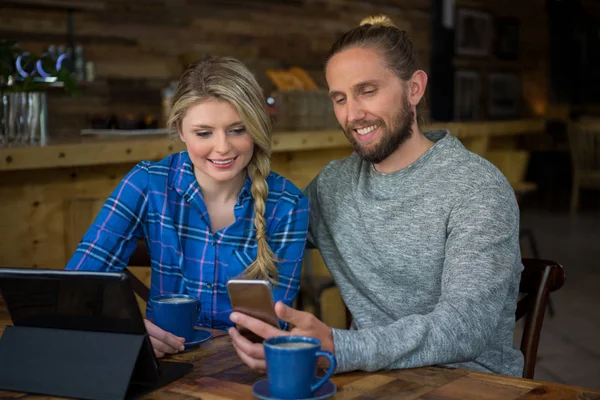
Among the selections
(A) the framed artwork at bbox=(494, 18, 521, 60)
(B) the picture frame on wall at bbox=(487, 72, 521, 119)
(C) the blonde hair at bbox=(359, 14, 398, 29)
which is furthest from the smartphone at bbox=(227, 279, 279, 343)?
(A) the framed artwork at bbox=(494, 18, 521, 60)

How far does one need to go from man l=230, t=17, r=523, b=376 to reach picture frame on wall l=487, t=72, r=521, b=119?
25.7ft

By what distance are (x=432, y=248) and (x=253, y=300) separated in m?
0.63

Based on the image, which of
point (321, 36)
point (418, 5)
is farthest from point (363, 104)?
point (418, 5)

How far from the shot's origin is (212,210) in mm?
1841

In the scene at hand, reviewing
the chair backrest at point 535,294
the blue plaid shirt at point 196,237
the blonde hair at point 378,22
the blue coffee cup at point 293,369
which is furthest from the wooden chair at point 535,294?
the blue coffee cup at point 293,369

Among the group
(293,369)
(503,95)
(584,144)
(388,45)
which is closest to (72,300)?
(293,369)

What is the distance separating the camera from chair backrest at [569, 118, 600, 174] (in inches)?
322

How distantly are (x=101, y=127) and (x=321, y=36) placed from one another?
3077 millimetres

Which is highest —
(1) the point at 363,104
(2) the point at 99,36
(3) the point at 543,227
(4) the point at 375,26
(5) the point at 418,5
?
(5) the point at 418,5

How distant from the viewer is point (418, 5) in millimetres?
7941

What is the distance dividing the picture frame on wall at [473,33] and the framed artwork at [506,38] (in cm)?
15

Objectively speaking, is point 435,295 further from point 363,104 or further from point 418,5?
point 418,5

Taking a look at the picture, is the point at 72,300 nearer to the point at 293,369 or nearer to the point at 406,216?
the point at 293,369

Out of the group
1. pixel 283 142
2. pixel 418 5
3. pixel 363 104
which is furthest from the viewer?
pixel 418 5
